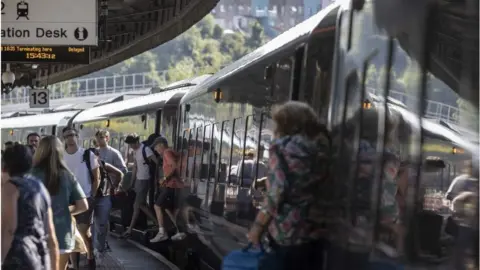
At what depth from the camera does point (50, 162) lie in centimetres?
872

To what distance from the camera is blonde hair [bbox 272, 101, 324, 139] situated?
6.64 m

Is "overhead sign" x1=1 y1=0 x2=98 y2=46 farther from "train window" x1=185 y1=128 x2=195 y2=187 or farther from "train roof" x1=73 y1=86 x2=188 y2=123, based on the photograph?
"train roof" x1=73 y1=86 x2=188 y2=123

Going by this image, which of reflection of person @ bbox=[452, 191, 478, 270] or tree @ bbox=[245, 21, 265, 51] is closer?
reflection of person @ bbox=[452, 191, 478, 270]

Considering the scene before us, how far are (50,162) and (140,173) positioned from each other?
8321 millimetres

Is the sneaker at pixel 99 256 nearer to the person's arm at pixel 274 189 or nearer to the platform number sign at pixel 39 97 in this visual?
the person's arm at pixel 274 189

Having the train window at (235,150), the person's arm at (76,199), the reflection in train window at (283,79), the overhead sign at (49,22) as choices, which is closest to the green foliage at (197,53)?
the overhead sign at (49,22)

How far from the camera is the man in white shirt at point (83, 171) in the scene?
11.2 m

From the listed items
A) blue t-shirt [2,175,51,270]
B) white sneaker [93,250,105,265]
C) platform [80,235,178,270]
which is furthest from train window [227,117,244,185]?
platform [80,235,178,270]

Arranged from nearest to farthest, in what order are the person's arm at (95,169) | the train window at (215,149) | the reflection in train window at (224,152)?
1. the reflection in train window at (224,152)
2. the person's arm at (95,169)
3. the train window at (215,149)

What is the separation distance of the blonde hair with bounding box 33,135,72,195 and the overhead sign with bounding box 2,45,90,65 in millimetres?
6856

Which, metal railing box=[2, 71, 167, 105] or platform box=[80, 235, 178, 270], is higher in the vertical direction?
metal railing box=[2, 71, 167, 105]

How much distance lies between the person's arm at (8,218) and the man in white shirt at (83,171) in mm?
4348

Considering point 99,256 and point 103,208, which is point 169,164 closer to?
point 99,256

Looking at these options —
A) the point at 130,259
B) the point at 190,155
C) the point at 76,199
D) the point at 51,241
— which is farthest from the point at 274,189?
the point at 130,259
